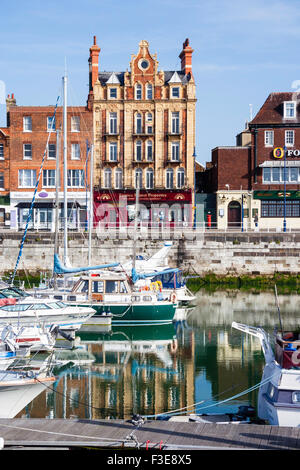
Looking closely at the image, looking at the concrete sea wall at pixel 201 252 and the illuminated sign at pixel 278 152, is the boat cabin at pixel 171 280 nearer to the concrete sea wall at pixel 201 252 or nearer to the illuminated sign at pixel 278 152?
the concrete sea wall at pixel 201 252

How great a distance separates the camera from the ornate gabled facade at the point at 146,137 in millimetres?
60031

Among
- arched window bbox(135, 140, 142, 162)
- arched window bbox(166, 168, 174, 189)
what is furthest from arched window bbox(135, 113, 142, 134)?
arched window bbox(166, 168, 174, 189)

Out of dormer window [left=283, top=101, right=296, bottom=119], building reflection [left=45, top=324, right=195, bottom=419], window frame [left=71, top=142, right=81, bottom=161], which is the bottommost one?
building reflection [left=45, top=324, right=195, bottom=419]

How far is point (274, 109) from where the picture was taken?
62.6 meters

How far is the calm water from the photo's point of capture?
2080 centimetres

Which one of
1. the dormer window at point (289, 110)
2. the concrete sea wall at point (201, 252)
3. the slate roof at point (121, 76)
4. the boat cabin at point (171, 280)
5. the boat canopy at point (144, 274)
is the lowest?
the boat cabin at point (171, 280)

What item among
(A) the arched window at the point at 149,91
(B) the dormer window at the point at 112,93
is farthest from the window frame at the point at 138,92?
(B) the dormer window at the point at 112,93

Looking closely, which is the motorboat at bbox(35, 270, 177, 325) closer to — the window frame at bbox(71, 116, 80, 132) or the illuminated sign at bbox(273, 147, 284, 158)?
the window frame at bbox(71, 116, 80, 132)

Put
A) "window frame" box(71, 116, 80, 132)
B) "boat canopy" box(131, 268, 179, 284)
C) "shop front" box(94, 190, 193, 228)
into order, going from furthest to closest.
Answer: "window frame" box(71, 116, 80, 132) → "shop front" box(94, 190, 193, 228) → "boat canopy" box(131, 268, 179, 284)

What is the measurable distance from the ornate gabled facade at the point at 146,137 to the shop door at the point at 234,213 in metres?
4.17

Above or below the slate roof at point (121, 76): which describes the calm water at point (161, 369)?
below

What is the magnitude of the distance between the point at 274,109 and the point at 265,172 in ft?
21.2

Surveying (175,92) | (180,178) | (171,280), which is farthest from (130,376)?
(175,92)
